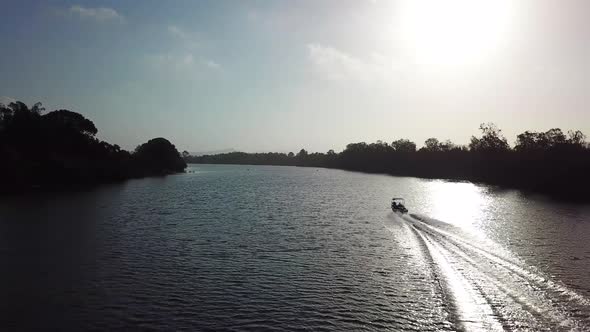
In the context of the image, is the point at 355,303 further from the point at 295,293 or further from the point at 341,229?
the point at 341,229

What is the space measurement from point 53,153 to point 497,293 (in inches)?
4668

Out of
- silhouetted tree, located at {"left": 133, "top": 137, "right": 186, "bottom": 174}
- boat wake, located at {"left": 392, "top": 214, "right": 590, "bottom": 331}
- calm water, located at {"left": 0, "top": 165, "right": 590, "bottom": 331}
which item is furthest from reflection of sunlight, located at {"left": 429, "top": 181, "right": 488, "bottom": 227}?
silhouetted tree, located at {"left": 133, "top": 137, "right": 186, "bottom": 174}

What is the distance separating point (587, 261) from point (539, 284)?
9.55 m

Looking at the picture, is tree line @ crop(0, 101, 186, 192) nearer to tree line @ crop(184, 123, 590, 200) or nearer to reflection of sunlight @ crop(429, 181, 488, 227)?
reflection of sunlight @ crop(429, 181, 488, 227)

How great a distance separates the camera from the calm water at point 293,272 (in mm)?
20094

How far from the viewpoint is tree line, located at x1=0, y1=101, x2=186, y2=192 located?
90.0m

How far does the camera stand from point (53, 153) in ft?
364

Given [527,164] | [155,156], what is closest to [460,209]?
[527,164]

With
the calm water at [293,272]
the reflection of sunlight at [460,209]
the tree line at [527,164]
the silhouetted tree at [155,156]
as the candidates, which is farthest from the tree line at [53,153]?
the tree line at [527,164]

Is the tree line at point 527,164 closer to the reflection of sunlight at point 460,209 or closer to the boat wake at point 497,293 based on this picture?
the reflection of sunlight at point 460,209

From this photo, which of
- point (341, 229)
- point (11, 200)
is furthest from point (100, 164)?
point (341, 229)

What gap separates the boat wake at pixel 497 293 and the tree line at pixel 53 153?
90.6m

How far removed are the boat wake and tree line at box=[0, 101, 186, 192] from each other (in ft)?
297

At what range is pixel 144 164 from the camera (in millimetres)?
174500
